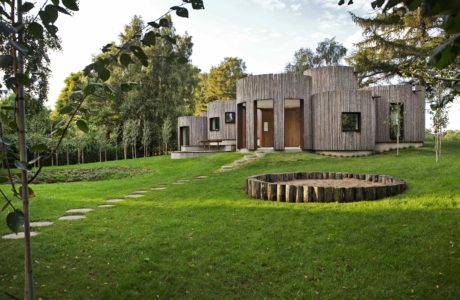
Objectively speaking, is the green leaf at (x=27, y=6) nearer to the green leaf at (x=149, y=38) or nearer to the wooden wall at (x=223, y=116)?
the green leaf at (x=149, y=38)

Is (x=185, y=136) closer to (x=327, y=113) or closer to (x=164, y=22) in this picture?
(x=327, y=113)

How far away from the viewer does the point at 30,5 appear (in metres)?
1.26

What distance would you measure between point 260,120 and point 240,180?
11.8m

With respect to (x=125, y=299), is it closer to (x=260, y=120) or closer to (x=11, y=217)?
(x=11, y=217)

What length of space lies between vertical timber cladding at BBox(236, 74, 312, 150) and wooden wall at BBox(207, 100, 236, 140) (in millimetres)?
6226

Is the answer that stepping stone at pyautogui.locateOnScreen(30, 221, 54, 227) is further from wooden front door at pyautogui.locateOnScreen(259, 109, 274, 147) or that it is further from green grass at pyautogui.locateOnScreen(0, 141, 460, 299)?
wooden front door at pyautogui.locateOnScreen(259, 109, 274, 147)

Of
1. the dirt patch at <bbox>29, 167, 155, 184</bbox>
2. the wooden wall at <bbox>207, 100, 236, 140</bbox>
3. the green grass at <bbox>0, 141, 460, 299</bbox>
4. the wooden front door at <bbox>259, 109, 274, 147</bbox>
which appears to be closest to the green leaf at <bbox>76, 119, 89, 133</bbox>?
the green grass at <bbox>0, 141, 460, 299</bbox>

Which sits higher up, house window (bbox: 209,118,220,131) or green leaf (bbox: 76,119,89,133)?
house window (bbox: 209,118,220,131)

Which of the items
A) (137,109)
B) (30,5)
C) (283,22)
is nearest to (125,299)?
(30,5)

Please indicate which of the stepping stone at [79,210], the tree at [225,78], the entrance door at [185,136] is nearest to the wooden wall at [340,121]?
the stepping stone at [79,210]

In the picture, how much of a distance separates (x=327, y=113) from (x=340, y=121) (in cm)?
72

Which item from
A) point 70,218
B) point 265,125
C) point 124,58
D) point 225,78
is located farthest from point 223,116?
point 124,58

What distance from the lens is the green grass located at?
3.38 meters

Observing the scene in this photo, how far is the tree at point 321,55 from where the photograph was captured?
39.6 m
